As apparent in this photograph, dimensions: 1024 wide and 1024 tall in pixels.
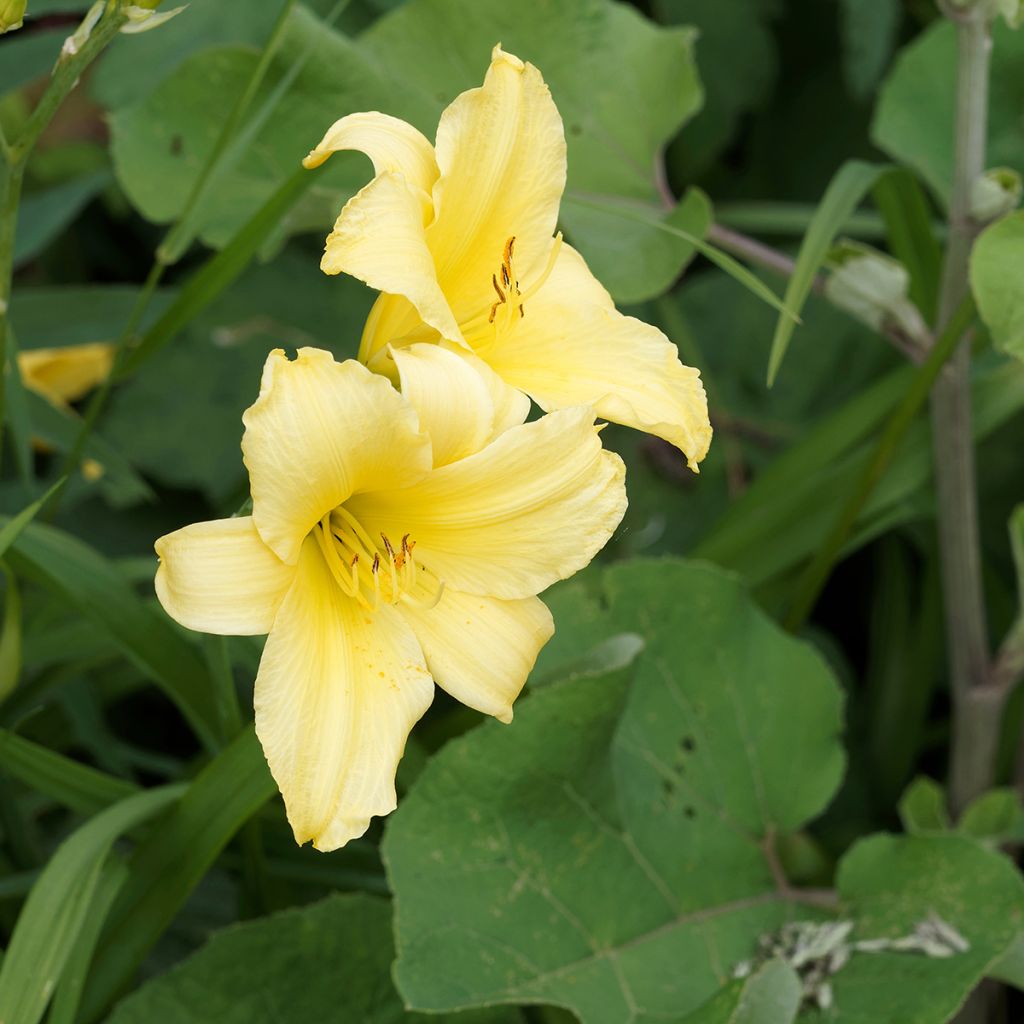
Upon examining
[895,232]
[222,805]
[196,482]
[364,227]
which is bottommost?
[196,482]

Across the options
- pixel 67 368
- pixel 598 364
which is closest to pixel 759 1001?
pixel 598 364

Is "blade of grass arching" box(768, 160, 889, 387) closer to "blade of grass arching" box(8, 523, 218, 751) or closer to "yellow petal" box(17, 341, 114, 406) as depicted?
"blade of grass arching" box(8, 523, 218, 751)

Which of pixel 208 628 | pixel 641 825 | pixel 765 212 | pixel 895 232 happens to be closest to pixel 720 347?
pixel 765 212

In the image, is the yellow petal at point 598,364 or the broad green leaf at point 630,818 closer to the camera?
the yellow petal at point 598,364

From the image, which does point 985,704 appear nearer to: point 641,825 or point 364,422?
point 641,825

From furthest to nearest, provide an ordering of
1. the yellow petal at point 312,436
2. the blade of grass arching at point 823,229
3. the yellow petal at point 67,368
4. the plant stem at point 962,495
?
the yellow petal at point 67,368 < the plant stem at point 962,495 < the blade of grass arching at point 823,229 < the yellow petal at point 312,436

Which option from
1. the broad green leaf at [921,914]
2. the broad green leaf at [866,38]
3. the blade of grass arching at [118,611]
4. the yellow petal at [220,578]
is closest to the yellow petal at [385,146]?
the yellow petal at [220,578]

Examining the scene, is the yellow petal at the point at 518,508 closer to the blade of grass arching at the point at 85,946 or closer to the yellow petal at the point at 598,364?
the yellow petal at the point at 598,364

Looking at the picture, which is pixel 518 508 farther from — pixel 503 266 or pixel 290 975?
pixel 290 975
